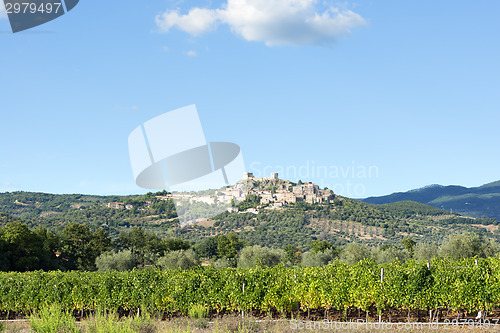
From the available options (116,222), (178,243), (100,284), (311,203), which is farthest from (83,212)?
(100,284)

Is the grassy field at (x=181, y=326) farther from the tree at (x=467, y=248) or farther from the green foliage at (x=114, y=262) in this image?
the green foliage at (x=114, y=262)

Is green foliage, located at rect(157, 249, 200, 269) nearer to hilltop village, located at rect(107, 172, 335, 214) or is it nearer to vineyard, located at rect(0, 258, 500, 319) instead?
vineyard, located at rect(0, 258, 500, 319)

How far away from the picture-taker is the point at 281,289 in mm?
13180

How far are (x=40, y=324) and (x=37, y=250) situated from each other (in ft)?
105

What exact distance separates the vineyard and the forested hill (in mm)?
57163

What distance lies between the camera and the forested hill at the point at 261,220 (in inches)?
3275

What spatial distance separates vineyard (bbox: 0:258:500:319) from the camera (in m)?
12.3

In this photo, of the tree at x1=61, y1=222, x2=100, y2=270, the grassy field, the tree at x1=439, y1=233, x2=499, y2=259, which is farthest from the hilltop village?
the grassy field

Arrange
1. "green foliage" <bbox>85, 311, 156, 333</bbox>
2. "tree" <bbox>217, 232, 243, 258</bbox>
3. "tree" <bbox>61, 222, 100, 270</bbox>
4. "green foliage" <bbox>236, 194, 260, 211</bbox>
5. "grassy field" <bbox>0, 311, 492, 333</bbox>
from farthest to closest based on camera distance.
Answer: "green foliage" <bbox>236, 194, 260, 211</bbox>, "tree" <bbox>217, 232, 243, 258</bbox>, "tree" <bbox>61, 222, 100, 270</bbox>, "grassy field" <bbox>0, 311, 492, 333</bbox>, "green foliage" <bbox>85, 311, 156, 333</bbox>

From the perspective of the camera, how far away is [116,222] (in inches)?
3349

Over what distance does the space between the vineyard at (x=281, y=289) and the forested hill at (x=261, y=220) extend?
57163mm

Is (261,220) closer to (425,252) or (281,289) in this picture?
(425,252)

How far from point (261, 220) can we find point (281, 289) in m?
84.2

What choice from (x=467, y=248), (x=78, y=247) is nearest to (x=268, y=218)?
(x=78, y=247)
